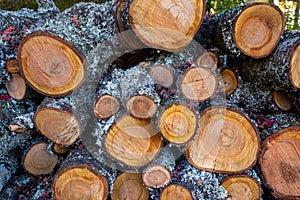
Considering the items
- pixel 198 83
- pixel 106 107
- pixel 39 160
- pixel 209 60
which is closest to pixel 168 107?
pixel 198 83

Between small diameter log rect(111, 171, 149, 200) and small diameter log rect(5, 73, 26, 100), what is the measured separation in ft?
3.21

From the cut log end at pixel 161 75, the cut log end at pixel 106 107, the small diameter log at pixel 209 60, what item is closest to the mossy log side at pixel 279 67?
the small diameter log at pixel 209 60

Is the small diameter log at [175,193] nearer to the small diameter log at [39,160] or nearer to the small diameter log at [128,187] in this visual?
the small diameter log at [128,187]

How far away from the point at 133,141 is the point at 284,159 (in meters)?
1.01

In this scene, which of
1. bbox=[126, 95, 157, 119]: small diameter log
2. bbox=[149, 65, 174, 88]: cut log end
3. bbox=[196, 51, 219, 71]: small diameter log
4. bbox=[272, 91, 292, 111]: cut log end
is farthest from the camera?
bbox=[272, 91, 292, 111]: cut log end

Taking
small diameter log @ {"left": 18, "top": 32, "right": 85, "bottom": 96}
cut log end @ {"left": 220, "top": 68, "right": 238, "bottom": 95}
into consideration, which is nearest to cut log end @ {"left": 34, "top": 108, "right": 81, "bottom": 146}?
small diameter log @ {"left": 18, "top": 32, "right": 85, "bottom": 96}

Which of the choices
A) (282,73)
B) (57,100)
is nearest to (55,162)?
(57,100)

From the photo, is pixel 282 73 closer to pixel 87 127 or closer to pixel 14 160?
pixel 87 127

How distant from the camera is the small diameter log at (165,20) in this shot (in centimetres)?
172

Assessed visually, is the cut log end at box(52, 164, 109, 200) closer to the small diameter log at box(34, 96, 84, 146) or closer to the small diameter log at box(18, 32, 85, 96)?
the small diameter log at box(34, 96, 84, 146)

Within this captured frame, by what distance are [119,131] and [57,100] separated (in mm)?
510

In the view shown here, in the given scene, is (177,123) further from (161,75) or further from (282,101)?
(282,101)

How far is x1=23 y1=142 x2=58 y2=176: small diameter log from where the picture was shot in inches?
87.4

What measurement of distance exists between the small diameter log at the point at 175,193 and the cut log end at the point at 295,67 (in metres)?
0.98
